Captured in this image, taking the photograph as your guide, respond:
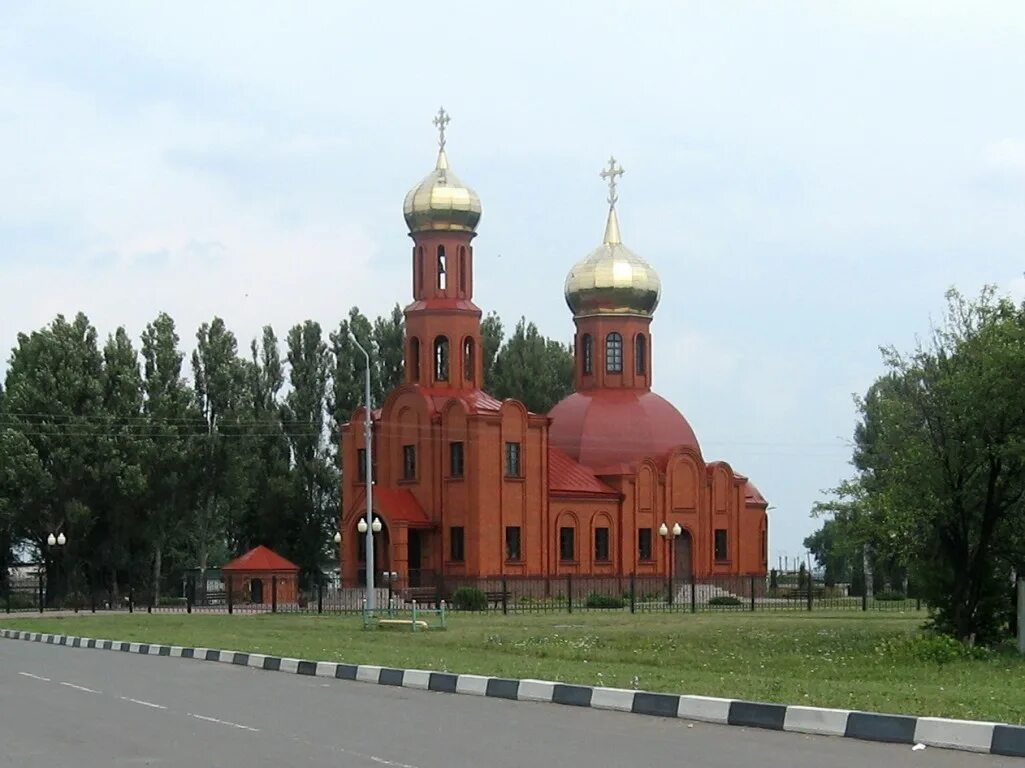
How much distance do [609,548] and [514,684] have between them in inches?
1732

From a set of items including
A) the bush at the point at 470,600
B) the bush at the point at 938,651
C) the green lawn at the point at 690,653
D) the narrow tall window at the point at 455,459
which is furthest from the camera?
the narrow tall window at the point at 455,459

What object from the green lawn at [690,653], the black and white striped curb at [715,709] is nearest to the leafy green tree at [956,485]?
the green lawn at [690,653]

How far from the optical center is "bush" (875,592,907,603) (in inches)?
2194

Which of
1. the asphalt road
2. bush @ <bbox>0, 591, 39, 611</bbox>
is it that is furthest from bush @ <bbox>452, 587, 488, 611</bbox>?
the asphalt road

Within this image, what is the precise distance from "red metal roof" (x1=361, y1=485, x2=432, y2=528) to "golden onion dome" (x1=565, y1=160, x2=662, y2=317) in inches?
448

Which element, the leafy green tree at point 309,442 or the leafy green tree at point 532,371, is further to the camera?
the leafy green tree at point 532,371

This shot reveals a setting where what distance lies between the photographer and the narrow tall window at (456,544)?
56125 mm

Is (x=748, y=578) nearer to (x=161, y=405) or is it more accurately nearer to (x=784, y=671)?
(x=161, y=405)

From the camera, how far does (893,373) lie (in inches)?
980

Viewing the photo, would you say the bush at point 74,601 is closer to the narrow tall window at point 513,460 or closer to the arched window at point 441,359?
the arched window at point 441,359

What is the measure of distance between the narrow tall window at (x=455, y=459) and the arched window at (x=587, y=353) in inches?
360

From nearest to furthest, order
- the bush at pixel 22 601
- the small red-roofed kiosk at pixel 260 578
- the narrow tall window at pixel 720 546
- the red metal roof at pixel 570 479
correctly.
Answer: the bush at pixel 22 601 → the small red-roofed kiosk at pixel 260 578 → the red metal roof at pixel 570 479 → the narrow tall window at pixel 720 546

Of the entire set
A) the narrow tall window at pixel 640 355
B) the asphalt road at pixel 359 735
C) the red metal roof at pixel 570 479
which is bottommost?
the asphalt road at pixel 359 735

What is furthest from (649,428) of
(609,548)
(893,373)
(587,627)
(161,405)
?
(893,373)
